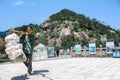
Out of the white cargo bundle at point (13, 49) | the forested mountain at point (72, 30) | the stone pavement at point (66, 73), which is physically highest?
the forested mountain at point (72, 30)

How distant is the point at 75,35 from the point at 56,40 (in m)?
4.85

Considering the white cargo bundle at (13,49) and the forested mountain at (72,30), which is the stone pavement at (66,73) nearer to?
the white cargo bundle at (13,49)

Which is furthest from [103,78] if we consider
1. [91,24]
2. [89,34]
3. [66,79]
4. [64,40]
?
[91,24]

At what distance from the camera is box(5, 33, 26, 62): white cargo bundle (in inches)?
350

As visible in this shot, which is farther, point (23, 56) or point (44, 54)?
point (44, 54)

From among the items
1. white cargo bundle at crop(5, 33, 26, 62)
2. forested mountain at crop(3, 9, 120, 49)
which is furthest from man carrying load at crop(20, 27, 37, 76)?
forested mountain at crop(3, 9, 120, 49)

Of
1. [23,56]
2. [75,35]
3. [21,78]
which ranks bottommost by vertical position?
[21,78]

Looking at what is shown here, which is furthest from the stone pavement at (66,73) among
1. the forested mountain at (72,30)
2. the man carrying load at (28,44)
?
the forested mountain at (72,30)

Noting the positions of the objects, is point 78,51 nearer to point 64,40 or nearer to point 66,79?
point 66,79

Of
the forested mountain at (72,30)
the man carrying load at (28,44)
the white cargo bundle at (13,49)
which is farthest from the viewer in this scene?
the forested mountain at (72,30)

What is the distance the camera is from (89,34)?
75062 mm

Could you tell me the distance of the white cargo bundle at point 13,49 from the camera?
888 cm

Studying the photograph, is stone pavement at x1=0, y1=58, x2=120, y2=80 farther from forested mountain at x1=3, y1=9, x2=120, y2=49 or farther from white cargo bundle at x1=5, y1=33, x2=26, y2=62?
forested mountain at x1=3, y1=9, x2=120, y2=49

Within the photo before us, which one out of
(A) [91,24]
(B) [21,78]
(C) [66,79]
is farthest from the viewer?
(A) [91,24]
